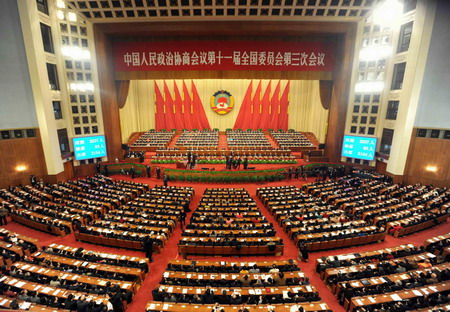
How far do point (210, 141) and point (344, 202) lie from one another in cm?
1960

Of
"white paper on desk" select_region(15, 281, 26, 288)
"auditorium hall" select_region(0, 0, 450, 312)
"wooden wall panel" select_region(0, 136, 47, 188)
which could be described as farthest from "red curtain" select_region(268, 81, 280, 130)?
"white paper on desk" select_region(15, 281, 26, 288)

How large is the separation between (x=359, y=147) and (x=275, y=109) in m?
17.9

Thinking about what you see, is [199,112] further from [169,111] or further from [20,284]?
[20,284]

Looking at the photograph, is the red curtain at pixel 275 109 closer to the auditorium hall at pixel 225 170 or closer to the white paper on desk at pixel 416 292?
the auditorium hall at pixel 225 170

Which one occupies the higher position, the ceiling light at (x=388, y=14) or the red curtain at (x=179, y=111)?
the ceiling light at (x=388, y=14)

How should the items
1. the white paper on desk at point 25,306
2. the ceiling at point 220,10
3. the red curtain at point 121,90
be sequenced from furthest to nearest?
the red curtain at point 121,90
the ceiling at point 220,10
the white paper on desk at point 25,306

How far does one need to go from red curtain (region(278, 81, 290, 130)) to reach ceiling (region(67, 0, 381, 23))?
1686 centimetres

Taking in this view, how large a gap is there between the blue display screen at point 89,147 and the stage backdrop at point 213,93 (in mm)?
13337

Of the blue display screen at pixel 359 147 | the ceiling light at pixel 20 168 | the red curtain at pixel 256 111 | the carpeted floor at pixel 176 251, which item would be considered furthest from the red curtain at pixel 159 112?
the blue display screen at pixel 359 147

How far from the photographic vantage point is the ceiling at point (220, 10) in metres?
21.2

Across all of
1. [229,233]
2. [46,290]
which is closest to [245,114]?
[229,233]

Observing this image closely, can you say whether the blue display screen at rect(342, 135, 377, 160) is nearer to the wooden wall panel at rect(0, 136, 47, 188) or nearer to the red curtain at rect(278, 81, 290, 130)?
the red curtain at rect(278, 81, 290, 130)

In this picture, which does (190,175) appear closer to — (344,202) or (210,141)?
(210,141)

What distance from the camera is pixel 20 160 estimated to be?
20.1 meters
